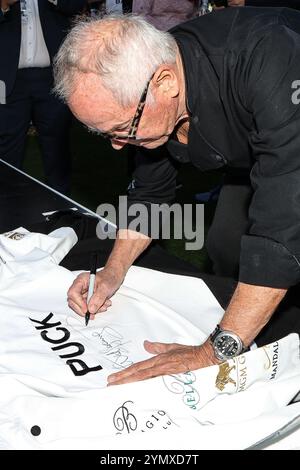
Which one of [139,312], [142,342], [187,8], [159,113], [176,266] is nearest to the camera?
[159,113]

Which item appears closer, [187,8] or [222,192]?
[222,192]

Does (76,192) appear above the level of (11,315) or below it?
below

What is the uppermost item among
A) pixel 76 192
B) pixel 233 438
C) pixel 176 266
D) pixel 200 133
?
pixel 200 133

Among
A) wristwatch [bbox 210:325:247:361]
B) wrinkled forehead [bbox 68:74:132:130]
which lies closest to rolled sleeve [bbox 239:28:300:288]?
wristwatch [bbox 210:325:247:361]

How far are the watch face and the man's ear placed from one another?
1.67ft

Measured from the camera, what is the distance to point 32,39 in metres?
3.04

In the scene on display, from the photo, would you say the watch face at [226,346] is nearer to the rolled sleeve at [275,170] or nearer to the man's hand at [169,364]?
the man's hand at [169,364]

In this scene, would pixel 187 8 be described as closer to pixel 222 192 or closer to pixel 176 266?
pixel 222 192

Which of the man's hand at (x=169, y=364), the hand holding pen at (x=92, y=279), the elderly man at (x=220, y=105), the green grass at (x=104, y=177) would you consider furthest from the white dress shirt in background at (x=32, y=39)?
the man's hand at (x=169, y=364)

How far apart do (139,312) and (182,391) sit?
0.39 m

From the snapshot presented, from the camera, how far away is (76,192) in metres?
4.10

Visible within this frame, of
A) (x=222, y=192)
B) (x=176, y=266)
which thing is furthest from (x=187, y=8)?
(x=176, y=266)
